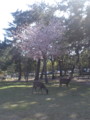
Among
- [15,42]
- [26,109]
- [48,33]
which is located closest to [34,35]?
[48,33]

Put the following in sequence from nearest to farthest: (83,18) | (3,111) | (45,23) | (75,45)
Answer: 1. (3,111)
2. (83,18)
3. (75,45)
4. (45,23)

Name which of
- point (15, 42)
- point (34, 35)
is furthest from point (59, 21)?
point (15, 42)

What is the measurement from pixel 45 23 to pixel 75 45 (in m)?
5.76

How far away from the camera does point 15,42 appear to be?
43.4 meters

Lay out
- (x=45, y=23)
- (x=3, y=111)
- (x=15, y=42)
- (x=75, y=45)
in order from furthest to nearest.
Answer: (x=15, y=42) → (x=45, y=23) → (x=75, y=45) → (x=3, y=111)

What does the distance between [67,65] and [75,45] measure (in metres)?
33.1

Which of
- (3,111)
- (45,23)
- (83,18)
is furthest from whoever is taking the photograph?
(45,23)

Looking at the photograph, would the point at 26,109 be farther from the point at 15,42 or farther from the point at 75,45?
the point at 15,42

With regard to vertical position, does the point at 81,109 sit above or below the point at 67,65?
below

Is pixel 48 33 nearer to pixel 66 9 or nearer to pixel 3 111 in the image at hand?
pixel 66 9

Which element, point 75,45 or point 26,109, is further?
point 75,45

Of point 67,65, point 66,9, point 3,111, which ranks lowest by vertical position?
point 3,111

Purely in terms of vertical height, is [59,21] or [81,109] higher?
[59,21]

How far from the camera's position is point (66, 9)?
30.3 metres
